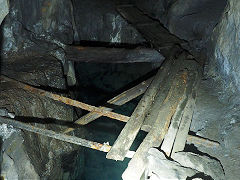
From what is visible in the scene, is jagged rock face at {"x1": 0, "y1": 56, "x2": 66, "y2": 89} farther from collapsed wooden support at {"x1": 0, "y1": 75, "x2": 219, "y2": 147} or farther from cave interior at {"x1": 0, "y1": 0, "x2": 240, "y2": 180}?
collapsed wooden support at {"x1": 0, "y1": 75, "x2": 219, "y2": 147}

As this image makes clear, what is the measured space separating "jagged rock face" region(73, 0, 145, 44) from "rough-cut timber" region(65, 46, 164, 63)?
130 cm

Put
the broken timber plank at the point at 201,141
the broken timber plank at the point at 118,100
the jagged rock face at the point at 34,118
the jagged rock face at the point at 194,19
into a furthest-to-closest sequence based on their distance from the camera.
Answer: the jagged rock face at the point at 194,19 < the broken timber plank at the point at 118,100 < the broken timber plank at the point at 201,141 < the jagged rock face at the point at 34,118

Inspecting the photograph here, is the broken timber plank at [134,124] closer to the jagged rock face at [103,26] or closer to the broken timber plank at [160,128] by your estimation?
the broken timber plank at [160,128]

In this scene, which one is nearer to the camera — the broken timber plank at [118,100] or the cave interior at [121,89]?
the cave interior at [121,89]

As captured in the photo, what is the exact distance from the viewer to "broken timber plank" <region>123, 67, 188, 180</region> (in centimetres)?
233

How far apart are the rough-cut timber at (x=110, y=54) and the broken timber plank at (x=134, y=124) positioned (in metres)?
1.07

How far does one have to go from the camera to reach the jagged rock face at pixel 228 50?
358 cm

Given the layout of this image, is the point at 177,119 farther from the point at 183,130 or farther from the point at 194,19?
the point at 194,19

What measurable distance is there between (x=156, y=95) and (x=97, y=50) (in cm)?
228

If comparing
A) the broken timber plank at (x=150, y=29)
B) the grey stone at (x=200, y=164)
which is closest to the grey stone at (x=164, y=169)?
the grey stone at (x=200, y=164)

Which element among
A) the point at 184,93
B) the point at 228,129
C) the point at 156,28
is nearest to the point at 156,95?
the point at 184,93

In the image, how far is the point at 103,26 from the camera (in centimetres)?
675

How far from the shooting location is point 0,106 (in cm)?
314

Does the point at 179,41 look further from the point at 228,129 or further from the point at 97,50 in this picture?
the point at 228,129
